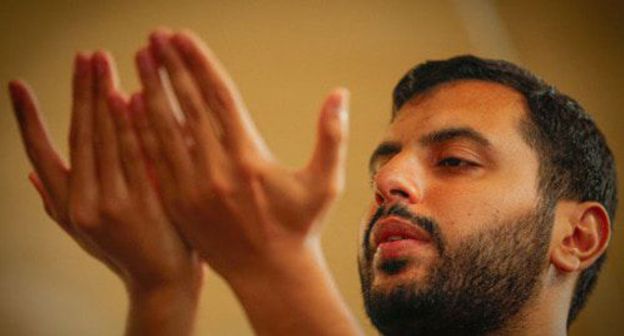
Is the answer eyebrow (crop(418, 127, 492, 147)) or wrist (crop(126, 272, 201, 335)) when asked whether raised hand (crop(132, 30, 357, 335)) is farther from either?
eyebrow (crop(418, 127, 492, 147))

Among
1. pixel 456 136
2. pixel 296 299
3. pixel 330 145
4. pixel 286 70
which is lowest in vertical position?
pixel 296 299

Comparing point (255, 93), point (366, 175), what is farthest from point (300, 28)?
point (366, 175)

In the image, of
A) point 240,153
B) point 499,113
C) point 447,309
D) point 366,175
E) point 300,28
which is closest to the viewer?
point 240,153

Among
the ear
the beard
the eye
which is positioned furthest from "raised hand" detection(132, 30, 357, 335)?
the ear

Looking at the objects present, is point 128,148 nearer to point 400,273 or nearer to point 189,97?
point 189,97

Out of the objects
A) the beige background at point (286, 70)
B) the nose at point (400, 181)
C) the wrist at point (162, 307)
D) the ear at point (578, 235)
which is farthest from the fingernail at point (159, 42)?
the ear at point (578, 235)

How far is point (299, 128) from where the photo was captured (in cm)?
109

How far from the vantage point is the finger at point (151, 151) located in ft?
1.53

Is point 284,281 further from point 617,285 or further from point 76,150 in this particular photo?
point 617,285

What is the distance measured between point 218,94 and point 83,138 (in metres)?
0.13

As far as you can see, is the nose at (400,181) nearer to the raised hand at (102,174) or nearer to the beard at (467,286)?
the beard at (467,286)

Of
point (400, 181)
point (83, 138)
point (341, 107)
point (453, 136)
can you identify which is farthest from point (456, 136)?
point (83, 138)

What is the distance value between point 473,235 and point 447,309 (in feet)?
0.31

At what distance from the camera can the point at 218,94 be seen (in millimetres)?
442
